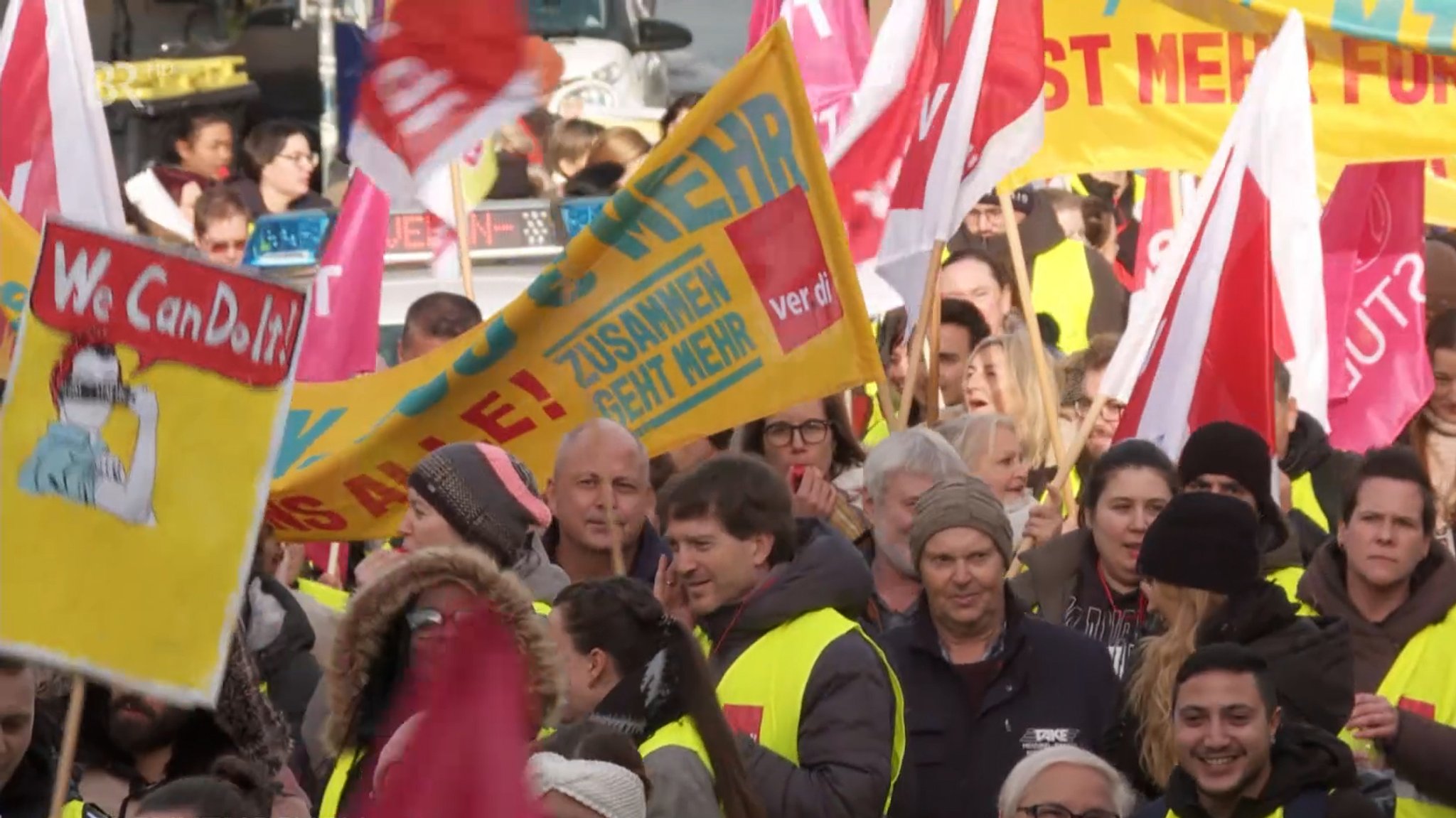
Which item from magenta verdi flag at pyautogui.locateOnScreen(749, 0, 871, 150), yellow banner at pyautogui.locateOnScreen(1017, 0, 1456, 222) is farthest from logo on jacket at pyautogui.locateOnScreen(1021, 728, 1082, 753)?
magenta verdi flag at pyautogui.locateOnScreen(749, 0, 871, 150)

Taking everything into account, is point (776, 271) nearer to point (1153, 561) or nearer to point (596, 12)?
point (1153, 561)

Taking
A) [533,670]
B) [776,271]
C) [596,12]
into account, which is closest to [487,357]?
[776,271]

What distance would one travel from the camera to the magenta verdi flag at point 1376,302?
34.4 ft

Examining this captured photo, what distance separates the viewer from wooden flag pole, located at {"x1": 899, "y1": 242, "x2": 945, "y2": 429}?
8.56m

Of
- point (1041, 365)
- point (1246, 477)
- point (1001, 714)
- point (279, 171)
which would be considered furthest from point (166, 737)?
point (279, 171)

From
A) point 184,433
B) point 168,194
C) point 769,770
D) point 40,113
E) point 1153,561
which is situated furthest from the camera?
point 168,194

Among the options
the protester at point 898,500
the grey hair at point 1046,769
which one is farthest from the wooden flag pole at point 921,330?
the grey hair at point 1046,769

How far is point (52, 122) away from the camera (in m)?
9.95

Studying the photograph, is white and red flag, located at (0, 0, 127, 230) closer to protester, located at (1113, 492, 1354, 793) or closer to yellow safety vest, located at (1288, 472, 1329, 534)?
yellow safety vest, located at (1288, 472, 1329, 534)

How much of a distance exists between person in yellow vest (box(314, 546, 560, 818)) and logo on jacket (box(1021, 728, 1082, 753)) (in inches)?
53.1

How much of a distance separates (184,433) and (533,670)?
0.74m

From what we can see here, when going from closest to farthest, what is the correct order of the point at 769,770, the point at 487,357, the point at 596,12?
the point at 769,770 < the point at 487,357 < the point at 596,12

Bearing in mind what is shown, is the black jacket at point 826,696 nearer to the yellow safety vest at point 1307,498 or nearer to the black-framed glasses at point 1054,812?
the black-framed glasses at point 1054,812

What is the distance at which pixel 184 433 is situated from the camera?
5355 millimetres
